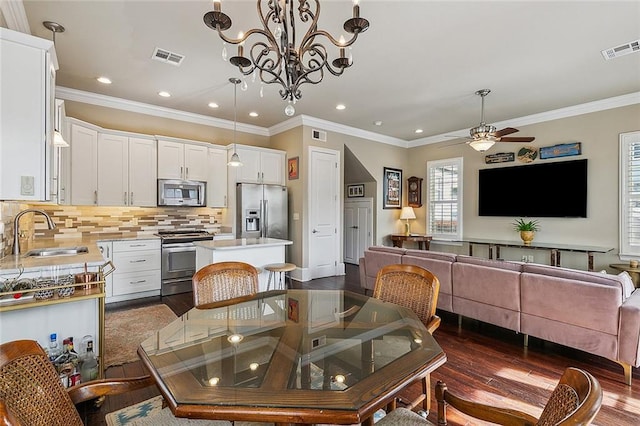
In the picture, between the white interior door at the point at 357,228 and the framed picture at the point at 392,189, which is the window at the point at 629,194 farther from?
the white interior door at the point at 357,228

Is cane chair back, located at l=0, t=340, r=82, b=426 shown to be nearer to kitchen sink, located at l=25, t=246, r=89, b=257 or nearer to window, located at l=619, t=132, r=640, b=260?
kitchen sink, located at l=25, t=246, r=89, b=257

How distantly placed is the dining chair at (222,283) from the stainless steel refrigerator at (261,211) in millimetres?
2999

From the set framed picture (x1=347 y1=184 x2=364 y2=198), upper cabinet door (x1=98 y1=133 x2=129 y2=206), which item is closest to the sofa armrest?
framed picture (x1=347 y1=184 x2=364 y2=198)

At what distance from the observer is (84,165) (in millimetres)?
4188

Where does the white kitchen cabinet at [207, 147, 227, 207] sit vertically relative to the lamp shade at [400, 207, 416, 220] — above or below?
above

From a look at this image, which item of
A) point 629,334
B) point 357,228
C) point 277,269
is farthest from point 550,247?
point 277,269

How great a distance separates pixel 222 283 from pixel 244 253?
1.33 metres

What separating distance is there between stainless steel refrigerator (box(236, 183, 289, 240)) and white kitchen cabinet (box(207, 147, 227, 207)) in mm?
316

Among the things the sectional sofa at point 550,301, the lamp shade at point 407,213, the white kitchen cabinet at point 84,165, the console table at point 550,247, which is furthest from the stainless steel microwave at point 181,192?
the console table at point 550,247

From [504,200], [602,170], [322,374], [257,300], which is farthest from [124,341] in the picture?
[602,170]

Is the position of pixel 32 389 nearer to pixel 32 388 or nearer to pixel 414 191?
pixel 32 388

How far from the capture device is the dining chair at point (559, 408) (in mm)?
718

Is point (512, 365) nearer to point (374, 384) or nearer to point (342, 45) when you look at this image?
point (374, 384)

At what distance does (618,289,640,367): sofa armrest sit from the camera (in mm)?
2295
